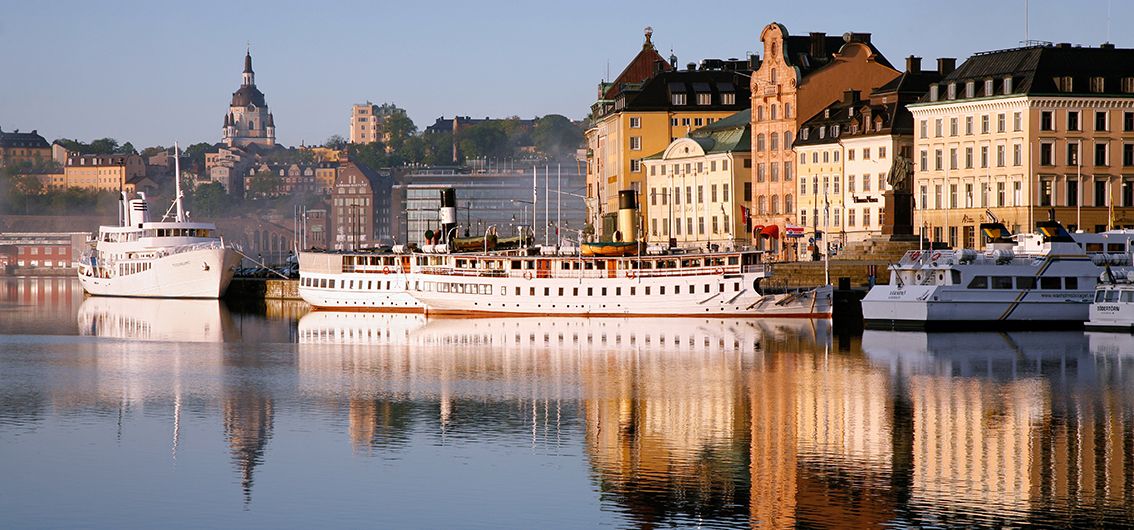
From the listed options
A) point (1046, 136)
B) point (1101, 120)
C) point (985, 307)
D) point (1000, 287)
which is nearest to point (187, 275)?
point (1046, 136)

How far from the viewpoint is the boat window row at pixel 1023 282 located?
284ft

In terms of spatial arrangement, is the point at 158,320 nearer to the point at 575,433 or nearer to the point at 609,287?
the point at 609,287

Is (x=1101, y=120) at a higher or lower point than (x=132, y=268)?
higher

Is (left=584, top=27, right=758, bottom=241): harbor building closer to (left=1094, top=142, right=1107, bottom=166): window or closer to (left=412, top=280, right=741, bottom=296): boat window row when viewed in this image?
(left=1094, top=142, right=1107, bottom=166): window

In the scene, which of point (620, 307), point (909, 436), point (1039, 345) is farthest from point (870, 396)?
point (620, 307)

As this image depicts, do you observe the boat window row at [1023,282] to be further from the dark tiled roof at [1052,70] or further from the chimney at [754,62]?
the chimney at [754,62]

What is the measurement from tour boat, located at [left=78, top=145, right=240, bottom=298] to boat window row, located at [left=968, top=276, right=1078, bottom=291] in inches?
2456

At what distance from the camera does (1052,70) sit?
114m

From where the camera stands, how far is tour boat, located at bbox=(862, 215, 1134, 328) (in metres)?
86.4

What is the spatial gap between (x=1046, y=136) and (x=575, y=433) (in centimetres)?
7240

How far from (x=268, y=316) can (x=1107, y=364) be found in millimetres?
57471

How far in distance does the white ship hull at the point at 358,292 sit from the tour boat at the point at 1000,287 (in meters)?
32.5

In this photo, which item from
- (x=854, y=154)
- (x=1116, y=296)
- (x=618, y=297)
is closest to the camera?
(x=1116, y=296)

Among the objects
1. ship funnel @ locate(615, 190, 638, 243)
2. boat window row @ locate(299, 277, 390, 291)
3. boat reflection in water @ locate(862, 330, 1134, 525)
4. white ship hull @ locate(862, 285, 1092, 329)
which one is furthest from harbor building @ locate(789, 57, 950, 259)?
boat reflection in water @ locate(862, 330, 1134, 525)
